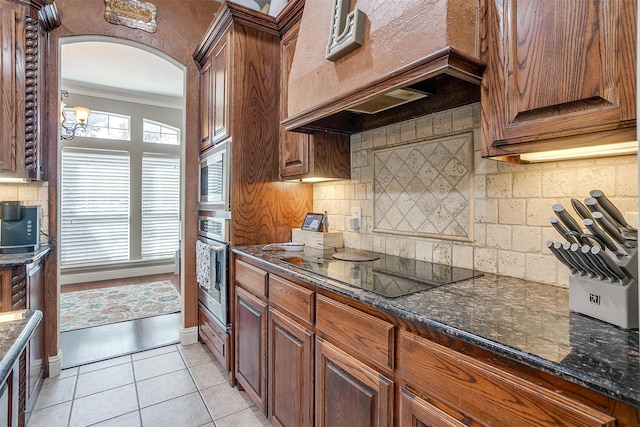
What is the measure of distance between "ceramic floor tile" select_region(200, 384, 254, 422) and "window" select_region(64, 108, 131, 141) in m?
4.58

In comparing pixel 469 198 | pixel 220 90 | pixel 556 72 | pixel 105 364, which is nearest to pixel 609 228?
pixel 556 72

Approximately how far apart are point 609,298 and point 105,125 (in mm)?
6132

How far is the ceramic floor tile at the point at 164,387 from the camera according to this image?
82.5 inches

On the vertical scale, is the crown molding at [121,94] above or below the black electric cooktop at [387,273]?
above

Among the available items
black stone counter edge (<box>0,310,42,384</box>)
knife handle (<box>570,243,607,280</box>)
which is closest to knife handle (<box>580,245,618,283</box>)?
knife handle (<box>570,243,607,280</box>)

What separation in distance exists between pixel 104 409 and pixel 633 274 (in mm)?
2614

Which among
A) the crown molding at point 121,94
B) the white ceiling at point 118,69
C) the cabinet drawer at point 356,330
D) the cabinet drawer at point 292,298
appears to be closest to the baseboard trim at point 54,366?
the cabinet drawer at point 292,298

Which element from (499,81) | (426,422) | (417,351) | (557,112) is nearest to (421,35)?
(499,81)

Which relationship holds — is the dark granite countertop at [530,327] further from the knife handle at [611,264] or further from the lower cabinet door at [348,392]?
the lower cabinet door at [348,392]

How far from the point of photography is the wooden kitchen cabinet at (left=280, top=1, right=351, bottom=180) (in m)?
2.06

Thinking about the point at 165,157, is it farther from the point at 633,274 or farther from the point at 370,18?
the point at 633,274

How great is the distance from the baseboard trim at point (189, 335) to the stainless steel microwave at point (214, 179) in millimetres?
1080

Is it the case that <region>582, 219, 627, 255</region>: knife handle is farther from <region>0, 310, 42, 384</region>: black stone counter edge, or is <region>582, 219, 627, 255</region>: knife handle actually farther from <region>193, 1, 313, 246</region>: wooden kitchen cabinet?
<region>193, 1, 313, 246</region>: wooden kitchen cabinet

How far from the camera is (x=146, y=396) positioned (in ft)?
6.96
